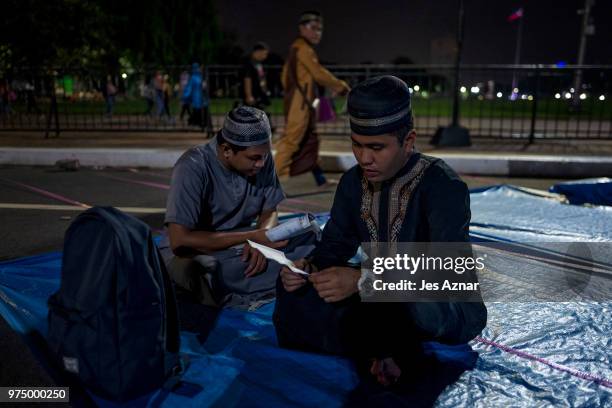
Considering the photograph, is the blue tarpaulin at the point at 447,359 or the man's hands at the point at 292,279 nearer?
the blue tarpaulin at the point at 447,359

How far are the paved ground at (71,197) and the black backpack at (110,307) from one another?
251cm

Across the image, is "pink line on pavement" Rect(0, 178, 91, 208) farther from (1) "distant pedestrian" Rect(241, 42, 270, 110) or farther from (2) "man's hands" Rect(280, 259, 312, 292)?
(2) "man's hands" Rect(280, 259, 312, 292)

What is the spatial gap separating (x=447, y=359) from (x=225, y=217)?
1532 millimetres

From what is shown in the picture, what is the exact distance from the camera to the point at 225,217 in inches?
139

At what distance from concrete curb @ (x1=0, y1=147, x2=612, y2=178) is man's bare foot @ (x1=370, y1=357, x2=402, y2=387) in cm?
657

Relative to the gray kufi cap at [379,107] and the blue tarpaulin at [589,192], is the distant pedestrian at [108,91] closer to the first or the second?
the blue tarpaulin at [589,192]

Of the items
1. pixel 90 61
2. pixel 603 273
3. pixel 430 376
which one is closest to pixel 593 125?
pixel 603 273

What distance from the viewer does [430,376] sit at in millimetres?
2590

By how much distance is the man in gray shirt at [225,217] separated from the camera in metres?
3.22

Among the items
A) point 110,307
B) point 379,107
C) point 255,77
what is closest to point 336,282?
point 379,107

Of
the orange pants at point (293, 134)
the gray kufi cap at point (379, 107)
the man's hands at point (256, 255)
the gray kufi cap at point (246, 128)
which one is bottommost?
the man's hands at point (256, 255)

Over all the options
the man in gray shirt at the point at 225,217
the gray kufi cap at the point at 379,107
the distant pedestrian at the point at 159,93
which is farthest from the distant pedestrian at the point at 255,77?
the gray kufi cap at the point at 379,107

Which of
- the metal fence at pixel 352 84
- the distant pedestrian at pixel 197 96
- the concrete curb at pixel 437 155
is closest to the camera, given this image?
the concrete curb at pixel 437 155

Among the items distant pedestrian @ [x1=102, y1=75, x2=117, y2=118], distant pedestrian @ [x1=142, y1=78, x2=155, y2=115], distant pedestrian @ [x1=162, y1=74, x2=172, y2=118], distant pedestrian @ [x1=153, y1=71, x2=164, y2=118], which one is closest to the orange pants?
distant pedestrian @ [x1=102, y1=75, x2=117, y2=118]
